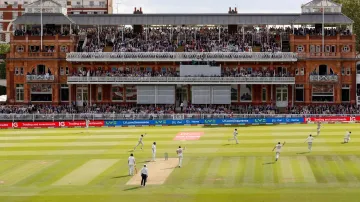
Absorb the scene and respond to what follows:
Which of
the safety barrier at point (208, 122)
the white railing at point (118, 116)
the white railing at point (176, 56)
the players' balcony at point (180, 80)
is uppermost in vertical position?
the white railing at point (176, 56)

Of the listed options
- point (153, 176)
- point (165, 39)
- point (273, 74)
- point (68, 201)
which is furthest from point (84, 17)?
point (68, 201)

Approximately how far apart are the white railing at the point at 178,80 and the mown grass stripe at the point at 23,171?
3558 cm

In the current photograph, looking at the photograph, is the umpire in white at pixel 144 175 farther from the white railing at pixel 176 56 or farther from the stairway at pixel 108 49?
the stairway at pixel 108 49

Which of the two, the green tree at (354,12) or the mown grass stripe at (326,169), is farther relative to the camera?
the green tree at (354,12)

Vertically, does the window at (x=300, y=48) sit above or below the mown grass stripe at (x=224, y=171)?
above

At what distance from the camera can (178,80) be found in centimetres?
8294

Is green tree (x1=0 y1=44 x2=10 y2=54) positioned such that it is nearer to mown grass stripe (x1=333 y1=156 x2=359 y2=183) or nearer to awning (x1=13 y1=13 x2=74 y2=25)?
awning (x1=13 y1=13 x2=74 y2=25)

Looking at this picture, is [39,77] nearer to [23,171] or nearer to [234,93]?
[234,93]

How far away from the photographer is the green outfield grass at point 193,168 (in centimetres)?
3653

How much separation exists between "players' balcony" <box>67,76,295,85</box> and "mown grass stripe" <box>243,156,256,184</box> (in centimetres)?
3456

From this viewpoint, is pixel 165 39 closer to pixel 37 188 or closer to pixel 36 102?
pixel 36 102

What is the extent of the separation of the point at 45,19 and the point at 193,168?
4775cm

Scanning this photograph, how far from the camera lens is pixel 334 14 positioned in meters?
85.4

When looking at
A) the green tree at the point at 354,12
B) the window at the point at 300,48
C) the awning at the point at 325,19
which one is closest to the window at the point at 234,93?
the window at the point at 300,48
